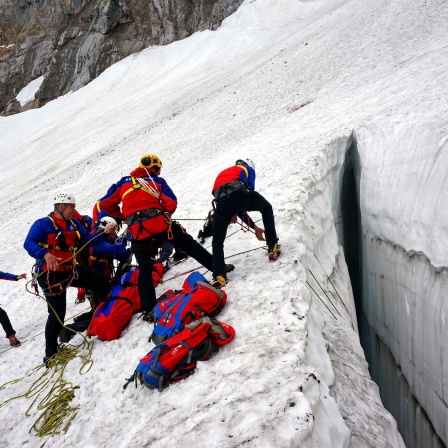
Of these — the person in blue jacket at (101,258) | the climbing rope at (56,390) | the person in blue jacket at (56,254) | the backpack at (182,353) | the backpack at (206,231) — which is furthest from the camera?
the backpack at (206,231)

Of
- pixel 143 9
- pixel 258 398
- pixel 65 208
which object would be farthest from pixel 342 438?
pixel 143 9

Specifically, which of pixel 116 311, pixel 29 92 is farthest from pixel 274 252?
pixel 29 92

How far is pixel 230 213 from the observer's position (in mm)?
3832

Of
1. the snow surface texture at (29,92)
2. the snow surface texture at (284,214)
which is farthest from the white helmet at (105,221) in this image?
the snow surface texture at (29,92)

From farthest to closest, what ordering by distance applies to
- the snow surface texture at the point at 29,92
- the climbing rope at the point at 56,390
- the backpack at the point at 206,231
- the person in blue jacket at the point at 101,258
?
the snow surface texture at the point at 29,92 → the backpack at the point at 206,231 → the person in blue jacket at the point at 101,258 → the climbing rope at the point at 56,390

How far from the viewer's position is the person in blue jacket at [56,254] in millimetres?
3730

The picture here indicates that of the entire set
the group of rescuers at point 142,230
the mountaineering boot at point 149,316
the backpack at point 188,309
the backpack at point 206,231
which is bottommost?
the backpack at point 206,231

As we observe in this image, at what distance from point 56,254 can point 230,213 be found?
6.43ft

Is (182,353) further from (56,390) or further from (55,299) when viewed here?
(55,299)

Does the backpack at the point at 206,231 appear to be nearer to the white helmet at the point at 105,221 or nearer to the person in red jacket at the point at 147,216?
the white helmet at the point at 105,221

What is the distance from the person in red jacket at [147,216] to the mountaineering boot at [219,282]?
67 centimetres

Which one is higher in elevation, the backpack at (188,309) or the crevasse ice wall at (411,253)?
the backpack at (188,309)

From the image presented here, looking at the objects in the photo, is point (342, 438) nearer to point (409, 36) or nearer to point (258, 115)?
point (258, 115)

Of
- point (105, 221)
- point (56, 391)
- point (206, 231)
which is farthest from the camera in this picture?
point (206, 231)
